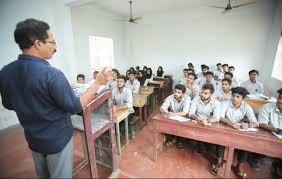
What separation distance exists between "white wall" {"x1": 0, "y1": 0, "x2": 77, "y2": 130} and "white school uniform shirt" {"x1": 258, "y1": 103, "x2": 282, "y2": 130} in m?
4.12

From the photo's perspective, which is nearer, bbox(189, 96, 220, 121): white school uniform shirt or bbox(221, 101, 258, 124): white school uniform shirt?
bbox(221, 101, 258, 124): white school uniform shirt

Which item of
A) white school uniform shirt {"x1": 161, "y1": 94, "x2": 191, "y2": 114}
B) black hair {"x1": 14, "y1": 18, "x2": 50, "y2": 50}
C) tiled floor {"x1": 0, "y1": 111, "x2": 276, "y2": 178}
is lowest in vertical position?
tiled floor {"x1": 0, "y1": 111, "x2": 276, "y2": 178}

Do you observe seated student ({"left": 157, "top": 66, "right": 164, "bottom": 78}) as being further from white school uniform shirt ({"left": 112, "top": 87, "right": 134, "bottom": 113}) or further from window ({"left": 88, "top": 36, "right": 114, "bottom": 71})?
white school uniform shirt ({"left": 112, "top": 87, "right": 134, "bottom": 113})

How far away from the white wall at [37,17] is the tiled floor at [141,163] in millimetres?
1107

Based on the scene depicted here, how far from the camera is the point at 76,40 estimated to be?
4699 millimetres

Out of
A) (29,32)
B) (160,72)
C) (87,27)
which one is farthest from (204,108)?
(87,27)

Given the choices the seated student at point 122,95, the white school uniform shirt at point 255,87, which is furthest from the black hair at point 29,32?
the white school uniform shirt at point 255,87

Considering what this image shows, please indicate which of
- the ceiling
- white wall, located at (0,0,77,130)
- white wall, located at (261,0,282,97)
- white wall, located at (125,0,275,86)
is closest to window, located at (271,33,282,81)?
white wall, located at (261,0,282,97)

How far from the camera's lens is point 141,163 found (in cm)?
220

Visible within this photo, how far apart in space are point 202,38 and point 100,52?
13.5 feet

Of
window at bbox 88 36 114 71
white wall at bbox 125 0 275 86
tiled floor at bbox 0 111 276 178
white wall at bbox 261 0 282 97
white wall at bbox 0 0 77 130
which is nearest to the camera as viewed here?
tiled floor at bbox 0 111 276 178

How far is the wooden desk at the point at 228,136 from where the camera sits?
5.27 feet

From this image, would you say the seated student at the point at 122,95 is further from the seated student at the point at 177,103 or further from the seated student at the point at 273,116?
the seated student at the point at 273,116

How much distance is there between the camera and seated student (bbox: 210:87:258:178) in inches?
76.9
